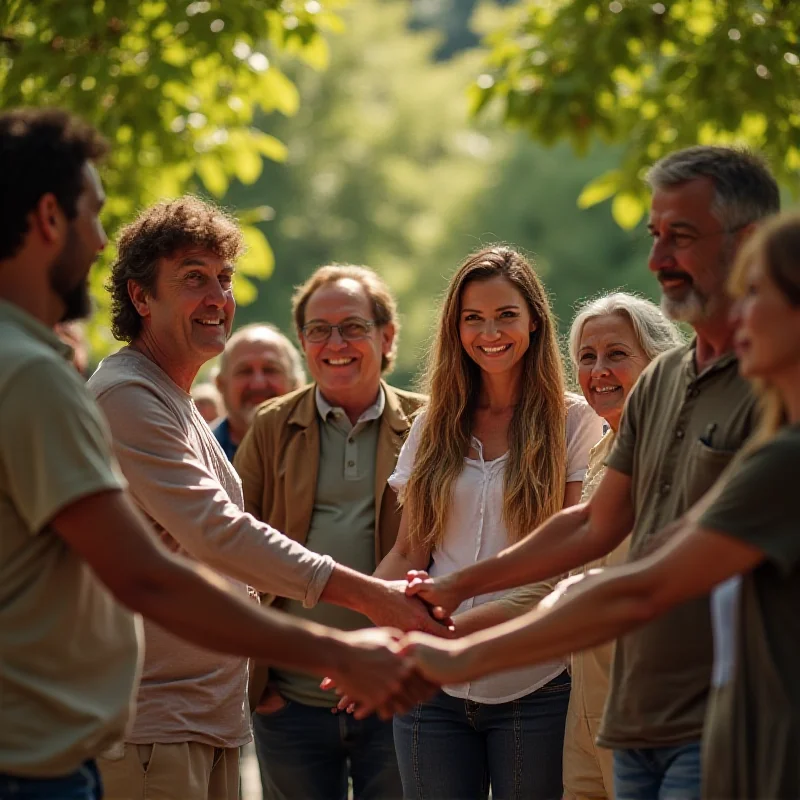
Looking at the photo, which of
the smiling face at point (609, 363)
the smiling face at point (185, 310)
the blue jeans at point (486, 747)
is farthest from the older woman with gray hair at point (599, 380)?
the smiling face at point (185, 310)

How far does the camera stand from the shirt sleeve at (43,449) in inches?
121

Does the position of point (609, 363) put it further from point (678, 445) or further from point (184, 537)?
point (184, 537)

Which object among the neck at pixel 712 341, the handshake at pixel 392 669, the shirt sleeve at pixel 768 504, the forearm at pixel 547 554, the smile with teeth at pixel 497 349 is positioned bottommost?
the handshake at pixel 392 669

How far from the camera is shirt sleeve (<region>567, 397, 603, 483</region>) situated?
5.17 m

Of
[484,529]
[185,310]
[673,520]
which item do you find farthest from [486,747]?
[185,310]

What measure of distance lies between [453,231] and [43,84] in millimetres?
20461

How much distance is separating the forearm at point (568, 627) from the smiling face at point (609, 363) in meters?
1.84

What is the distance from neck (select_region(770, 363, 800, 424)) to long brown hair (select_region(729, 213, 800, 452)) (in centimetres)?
3

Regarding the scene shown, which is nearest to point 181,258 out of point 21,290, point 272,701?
point 21,290

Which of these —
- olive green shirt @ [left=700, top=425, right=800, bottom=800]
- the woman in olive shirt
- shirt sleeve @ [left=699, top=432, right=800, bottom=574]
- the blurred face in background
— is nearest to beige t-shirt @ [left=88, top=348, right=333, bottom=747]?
the woman in olive shirt

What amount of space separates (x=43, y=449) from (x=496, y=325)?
99.0 inches

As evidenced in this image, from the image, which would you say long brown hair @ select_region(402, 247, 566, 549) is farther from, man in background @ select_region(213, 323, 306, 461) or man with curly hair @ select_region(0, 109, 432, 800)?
man in background @ select_region(213, 323, 306, 461)

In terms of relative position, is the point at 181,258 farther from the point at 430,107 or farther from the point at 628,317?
the point at 430,107

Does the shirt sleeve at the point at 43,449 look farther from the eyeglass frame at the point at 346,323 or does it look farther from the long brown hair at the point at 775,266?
the eyeglass frame at the point at 346,323
